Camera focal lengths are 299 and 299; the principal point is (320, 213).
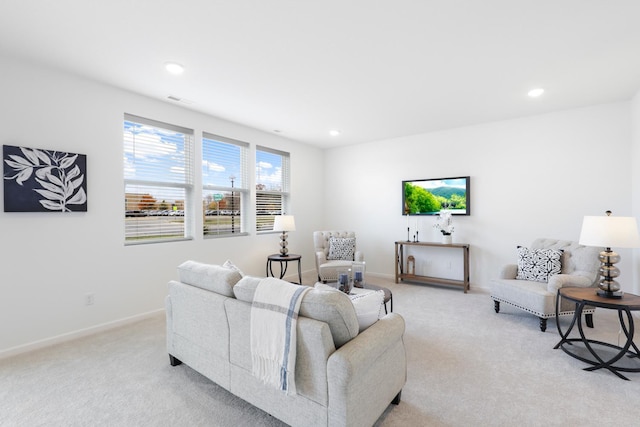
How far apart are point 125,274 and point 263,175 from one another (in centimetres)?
264

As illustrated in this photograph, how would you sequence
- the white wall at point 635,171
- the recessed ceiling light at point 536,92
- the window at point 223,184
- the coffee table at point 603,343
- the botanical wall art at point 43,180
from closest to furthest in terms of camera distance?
1. the coffee table at point 603,343
2. the botanical wall art at point 43,180
3. the recessed ceiling light at point 536,92
4. the white wall at point 635,171
5. the window at point 223,184

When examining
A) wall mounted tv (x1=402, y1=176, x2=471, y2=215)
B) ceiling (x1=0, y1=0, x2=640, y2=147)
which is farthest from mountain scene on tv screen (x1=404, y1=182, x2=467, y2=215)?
ceiling (x1=0, y1=0, x2=640, y2=147)

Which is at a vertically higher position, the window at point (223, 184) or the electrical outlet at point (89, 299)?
the window at point (223, 184)

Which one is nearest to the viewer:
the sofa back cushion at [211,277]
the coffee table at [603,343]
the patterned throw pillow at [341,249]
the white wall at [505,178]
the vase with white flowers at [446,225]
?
the sofa back cushion at [211,277]

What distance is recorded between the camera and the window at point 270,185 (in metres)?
5.27

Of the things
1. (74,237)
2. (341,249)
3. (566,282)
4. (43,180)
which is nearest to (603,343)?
(566,282)

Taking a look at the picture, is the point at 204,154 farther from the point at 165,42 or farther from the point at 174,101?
the point at 165,42

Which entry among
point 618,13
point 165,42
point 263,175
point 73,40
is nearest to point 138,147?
point 73,40

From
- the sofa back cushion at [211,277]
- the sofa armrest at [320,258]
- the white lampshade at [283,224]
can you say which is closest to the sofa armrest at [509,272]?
the sofa armrest at [320,258]

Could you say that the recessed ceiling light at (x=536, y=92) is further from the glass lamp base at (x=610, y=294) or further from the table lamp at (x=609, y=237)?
the glass lamp base at (x=610, y=294)

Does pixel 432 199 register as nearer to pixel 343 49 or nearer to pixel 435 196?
pixel 435 196

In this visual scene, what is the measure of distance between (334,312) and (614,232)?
257cm

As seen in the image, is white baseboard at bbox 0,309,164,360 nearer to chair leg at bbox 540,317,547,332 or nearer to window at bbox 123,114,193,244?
window at bbox 123,114,193,244

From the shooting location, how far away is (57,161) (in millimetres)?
2951
